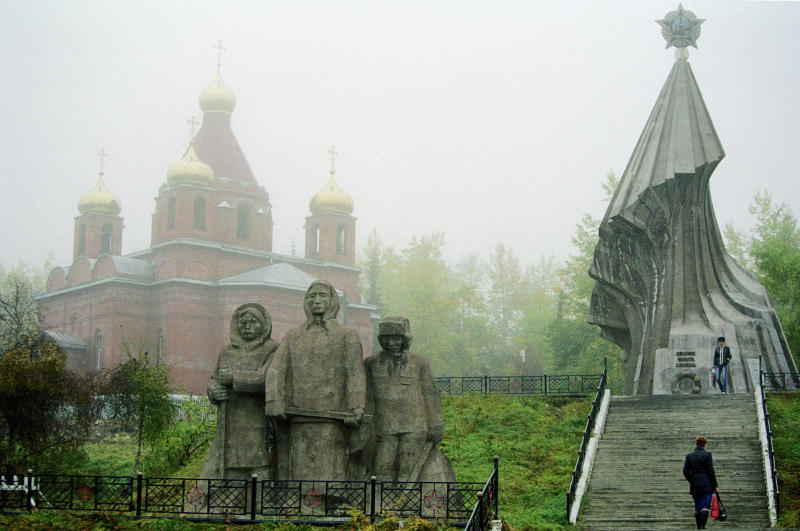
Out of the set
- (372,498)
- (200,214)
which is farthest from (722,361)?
(200,214)

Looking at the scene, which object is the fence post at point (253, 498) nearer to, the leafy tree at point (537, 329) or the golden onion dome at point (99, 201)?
the leafy tree at point (537, 329)

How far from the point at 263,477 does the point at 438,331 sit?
120ft

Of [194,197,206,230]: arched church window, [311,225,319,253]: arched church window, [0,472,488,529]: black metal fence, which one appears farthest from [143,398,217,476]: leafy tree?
[311,225,319,253]: arched church window

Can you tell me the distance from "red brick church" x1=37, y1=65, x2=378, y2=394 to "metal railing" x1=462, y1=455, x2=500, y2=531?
31140 millimetres

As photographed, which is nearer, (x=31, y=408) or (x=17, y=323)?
(x=31, y=408)

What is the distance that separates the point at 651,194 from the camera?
18938 millimetres

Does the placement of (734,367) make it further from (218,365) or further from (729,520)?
(218,365)

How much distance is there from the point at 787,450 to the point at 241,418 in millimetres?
8099

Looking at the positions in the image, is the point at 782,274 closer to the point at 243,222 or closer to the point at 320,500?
the point at 320,500

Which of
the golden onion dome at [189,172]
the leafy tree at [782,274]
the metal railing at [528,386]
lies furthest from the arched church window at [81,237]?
the leafy tree at [782,274]

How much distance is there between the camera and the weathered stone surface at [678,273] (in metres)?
18.1

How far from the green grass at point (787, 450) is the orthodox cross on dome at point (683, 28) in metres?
8.25

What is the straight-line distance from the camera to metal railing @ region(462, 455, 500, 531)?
843cm

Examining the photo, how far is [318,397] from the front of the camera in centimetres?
952
